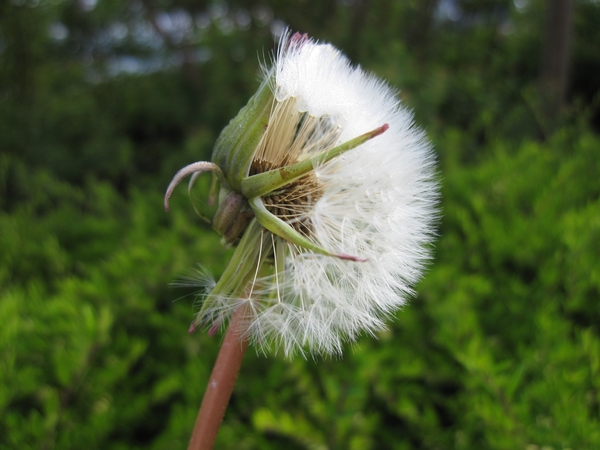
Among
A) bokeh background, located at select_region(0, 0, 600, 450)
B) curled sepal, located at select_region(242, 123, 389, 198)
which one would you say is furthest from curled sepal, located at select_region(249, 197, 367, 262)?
bokeh background, located at select_region(0, 0, 600, 450)

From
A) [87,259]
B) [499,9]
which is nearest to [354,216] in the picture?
[87,259]

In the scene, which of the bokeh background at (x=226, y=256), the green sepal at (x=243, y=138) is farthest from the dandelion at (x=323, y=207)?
the bokeh background at (x=226, y=256)

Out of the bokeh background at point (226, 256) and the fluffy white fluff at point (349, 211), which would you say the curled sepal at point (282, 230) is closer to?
the fluffy white fluff at point (349, 211)

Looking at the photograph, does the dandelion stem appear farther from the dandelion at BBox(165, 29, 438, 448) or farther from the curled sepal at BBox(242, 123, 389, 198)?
the curled sepal at BBox(242, 123, 389, 198)

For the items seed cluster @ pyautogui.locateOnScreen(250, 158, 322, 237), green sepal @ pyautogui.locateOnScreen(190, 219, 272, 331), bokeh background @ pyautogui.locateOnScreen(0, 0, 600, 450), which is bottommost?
bokeh background @ pyautogui.locateOnScreen(0, 0, 600, 450)

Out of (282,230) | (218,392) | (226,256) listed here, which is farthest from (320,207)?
(226,256)

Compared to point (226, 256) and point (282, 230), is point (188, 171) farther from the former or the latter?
point (226, 256)

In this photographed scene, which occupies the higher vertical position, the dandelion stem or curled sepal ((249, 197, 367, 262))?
curled sepal ((249, 197, 367, 262))

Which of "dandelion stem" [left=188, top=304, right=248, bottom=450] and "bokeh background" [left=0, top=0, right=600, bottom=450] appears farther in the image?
"bokeh background" [left=0, top=0, right=600, bottom=450]
